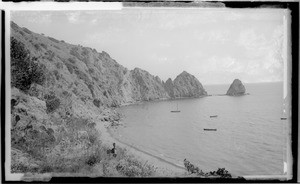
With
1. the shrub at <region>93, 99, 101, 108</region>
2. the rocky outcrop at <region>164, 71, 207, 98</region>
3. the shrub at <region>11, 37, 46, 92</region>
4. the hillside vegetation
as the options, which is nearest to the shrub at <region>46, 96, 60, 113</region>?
the hillside vegetation

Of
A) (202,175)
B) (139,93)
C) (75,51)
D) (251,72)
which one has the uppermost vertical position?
(75,51)

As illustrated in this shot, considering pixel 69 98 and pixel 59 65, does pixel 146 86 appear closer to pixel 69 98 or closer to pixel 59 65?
pixel 69 98

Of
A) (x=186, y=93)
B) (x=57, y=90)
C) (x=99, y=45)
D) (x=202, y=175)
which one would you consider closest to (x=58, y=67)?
(x=57, y=90)

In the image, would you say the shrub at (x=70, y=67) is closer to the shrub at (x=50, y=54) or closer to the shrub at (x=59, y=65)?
the shrub at (x=59, y=65)

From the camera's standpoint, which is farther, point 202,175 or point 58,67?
point 58,67

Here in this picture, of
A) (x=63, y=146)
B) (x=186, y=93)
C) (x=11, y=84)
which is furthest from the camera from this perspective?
(x=186, y=93)

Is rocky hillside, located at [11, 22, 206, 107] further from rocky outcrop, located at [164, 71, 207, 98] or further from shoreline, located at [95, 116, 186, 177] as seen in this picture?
shoreline, located at [95, 116, 186, 177]

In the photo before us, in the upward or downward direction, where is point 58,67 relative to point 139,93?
upward

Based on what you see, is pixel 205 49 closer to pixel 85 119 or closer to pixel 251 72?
pixel 251 72
